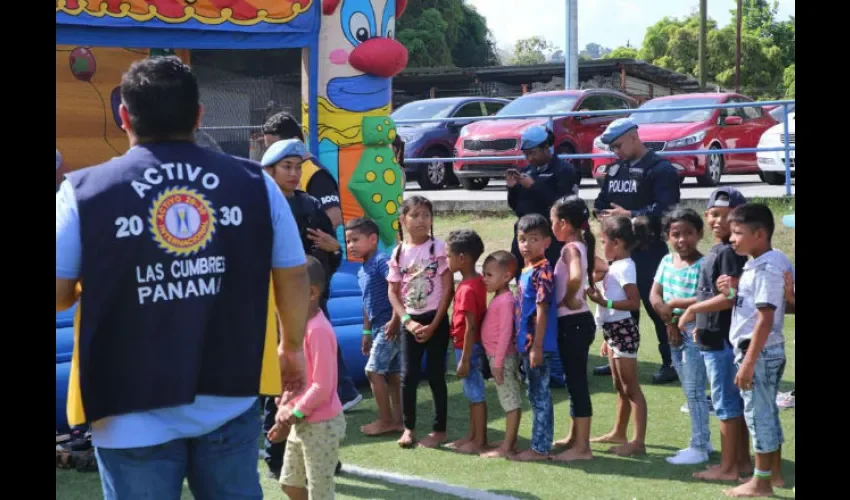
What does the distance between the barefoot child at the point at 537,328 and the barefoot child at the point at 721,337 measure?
773 millimetres

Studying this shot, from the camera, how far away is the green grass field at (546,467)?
5453mm

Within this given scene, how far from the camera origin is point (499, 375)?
6.04 m

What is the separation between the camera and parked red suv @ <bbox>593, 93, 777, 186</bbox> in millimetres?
16188

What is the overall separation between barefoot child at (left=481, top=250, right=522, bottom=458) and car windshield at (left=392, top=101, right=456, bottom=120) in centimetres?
1333

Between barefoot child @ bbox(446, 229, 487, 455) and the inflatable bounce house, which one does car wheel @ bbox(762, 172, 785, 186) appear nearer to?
the inflatable bounce house

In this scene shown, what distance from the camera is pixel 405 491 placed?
5488 mm

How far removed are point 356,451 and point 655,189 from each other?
8.41ft

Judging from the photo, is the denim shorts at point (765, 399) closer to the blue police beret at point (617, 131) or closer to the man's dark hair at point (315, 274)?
the man's dark hair at point (315, 274)

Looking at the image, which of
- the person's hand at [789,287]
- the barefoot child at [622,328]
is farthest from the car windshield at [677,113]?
the person's hand at [789,287]

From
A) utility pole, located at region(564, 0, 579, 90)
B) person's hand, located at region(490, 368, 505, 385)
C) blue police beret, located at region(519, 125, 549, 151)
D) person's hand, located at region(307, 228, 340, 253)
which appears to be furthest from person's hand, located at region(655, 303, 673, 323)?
utility pole, located at region(564, 0, 579, 90)

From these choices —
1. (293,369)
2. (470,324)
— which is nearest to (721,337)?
(470,324)
